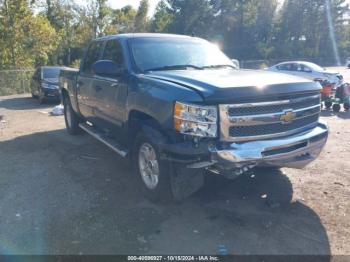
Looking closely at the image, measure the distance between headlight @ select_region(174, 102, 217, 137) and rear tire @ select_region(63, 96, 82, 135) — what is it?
4773mm

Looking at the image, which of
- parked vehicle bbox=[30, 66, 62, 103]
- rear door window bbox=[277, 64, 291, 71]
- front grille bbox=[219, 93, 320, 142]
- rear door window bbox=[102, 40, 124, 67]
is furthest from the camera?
rear door window bbox=[277, 64, 291, 71]

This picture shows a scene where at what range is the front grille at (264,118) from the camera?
12.1 ft

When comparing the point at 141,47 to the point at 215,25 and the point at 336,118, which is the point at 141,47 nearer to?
the point at 336,118

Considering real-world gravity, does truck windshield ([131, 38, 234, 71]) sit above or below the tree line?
below

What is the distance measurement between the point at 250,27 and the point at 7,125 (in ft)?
138

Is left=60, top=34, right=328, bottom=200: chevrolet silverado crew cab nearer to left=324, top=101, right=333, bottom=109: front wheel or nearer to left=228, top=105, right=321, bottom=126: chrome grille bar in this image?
left=228, top=105, right=321, bottom=126: chrome grille bar

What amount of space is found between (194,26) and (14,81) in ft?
95.5

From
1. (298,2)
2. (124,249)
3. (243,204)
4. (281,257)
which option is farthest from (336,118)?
(298,2)

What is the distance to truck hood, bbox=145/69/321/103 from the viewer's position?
363 centimetres

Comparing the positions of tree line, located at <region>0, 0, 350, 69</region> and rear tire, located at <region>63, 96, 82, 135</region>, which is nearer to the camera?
rear tire, located at <region>63, 96, 82, 135</region>

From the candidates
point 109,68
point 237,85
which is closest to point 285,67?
point 109,68

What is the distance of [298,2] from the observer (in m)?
51.9

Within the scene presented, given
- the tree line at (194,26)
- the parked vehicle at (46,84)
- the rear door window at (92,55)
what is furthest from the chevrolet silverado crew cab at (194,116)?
the tree line at (194,26)

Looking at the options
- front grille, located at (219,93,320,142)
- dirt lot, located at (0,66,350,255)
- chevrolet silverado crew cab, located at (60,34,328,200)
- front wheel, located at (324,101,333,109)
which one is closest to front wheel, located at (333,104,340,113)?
front wheel, located at (324,101,333,109)
